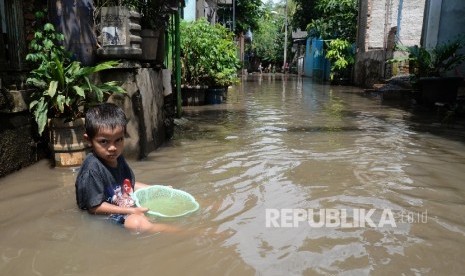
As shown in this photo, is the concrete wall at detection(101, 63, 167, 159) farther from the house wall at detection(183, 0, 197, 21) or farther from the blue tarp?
the blue tarp

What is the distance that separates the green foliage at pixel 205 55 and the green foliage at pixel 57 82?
4979 millimetres

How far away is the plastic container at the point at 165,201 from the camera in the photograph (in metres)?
3.14

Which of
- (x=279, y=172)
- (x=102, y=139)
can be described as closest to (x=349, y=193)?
(x=279, y=172)

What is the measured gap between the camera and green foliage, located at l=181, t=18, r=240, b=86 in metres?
9.38

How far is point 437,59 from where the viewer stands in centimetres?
1077

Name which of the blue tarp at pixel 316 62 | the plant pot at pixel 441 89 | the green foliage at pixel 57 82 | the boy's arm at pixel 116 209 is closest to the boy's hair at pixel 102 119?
the boy's arm at pixel 116 209

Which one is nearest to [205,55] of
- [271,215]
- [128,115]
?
[128,115]

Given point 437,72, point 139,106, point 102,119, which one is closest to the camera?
point 102,119

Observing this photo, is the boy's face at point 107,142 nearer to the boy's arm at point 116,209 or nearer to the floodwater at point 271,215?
the boy's arm at point 116,209

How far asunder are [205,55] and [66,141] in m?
5.59

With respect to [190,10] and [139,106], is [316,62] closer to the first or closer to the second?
[190,10]

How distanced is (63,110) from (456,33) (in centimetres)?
1129

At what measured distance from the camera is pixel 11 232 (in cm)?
287

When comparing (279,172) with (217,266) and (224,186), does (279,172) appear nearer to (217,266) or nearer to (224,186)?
(224,186)
